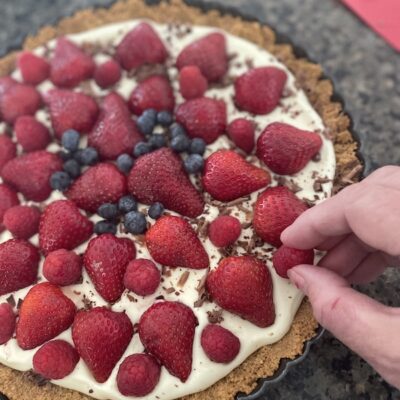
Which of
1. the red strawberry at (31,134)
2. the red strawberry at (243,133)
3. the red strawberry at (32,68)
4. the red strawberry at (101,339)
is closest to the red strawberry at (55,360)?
the red strawberry at (101,339)

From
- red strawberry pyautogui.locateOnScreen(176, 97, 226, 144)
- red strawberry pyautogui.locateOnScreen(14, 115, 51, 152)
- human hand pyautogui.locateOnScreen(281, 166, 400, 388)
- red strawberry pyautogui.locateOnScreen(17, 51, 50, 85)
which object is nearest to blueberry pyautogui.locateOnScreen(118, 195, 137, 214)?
red strawberry pyautogui.locateOnScreen(176, 97, 226, 144)

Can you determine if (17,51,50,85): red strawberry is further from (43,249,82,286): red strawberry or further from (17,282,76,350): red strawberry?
(17,282,76,350): red strawberry

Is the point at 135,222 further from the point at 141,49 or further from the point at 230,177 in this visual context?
the point at 141,49

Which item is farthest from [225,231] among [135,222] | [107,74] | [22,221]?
[107,74]

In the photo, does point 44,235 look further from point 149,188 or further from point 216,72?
point 216,72

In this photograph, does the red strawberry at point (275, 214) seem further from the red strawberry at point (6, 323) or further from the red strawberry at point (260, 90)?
the red strawberry at point (6, 323)
